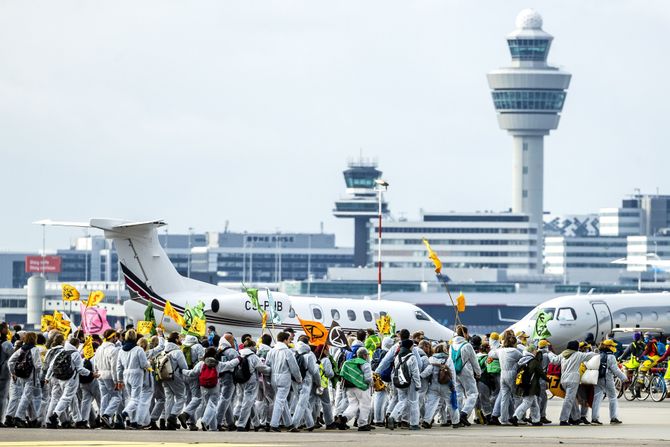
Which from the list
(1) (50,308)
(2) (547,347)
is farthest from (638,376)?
(1) (50,308)

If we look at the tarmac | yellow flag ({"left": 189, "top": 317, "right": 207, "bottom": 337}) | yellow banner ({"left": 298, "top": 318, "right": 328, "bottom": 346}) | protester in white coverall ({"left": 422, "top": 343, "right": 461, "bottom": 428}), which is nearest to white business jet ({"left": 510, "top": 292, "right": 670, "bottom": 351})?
yellow flag ({"left": 189, "top": 317, "right": 207, "bottom": 337})

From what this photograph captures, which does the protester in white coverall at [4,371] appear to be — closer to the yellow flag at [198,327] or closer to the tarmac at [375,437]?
the tarmac at [375,437]

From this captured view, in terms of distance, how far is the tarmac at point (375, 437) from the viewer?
28297 mm

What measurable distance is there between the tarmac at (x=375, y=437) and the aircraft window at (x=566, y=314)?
25.0 metres

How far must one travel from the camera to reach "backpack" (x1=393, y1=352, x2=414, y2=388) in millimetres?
33094

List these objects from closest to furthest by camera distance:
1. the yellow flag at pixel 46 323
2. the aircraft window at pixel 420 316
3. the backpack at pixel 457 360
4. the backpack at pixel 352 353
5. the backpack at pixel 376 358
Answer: the backpack at pixel 352 353 < the backpack at pixel 457 360 < the backpack at pixel 376 358 < the yellow flag at pixel 46 323 < the aircraft window at pixel 420 316

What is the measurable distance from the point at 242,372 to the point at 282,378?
2.63 feet

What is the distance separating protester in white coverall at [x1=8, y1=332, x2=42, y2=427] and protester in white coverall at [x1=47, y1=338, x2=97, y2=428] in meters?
0.62

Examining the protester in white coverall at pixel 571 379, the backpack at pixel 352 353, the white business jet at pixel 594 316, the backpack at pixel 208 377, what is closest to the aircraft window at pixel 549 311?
the white business jet at pixel 594 316

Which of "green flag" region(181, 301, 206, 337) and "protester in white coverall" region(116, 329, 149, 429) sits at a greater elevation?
"green flag" region(181, 301, 206, 337)

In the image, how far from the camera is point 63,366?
108ft

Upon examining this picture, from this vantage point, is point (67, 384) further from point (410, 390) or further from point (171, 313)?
point (171, 313)

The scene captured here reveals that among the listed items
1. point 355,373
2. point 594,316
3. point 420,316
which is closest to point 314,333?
point 355,373

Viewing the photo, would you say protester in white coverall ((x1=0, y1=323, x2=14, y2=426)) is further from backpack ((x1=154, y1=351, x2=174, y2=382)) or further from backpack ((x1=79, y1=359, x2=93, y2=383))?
backpack ((x1=154, y1=351, x2=174, y2=382))
